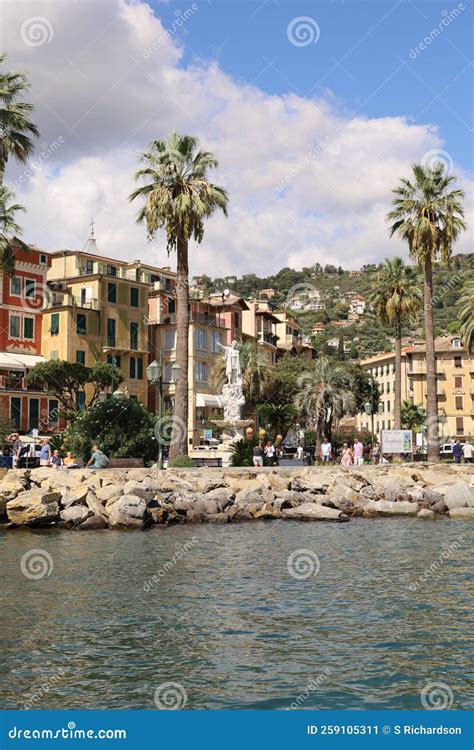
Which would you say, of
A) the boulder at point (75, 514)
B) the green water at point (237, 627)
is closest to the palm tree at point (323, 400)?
the boulder at point (75, 514)

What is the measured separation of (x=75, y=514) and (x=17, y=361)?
3299 cm

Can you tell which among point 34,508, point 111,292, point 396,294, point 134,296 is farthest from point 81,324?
point 34,508

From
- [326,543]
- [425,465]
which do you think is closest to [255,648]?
[326,543]

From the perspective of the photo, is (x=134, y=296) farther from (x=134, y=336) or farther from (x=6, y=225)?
(x=6, y=225)

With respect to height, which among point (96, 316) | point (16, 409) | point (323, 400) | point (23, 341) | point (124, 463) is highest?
point (96, 316)

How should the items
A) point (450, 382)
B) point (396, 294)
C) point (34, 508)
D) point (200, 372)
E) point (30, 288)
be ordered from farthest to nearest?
1. point (450, 382)
2. point (200, 372)
3. point (30, 288)
4. point (396, 294)
5. point (34, 508)

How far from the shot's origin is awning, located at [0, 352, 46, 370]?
53.8 metres

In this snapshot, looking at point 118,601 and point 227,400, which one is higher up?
point 227,400

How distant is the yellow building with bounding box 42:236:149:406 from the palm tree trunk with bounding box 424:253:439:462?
2898 cm

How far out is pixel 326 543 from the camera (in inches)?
786

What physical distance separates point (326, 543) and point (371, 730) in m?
13.0

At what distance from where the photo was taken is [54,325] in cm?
6072

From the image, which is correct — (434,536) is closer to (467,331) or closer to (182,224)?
(182,224)

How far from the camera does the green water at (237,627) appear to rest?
846 cm
